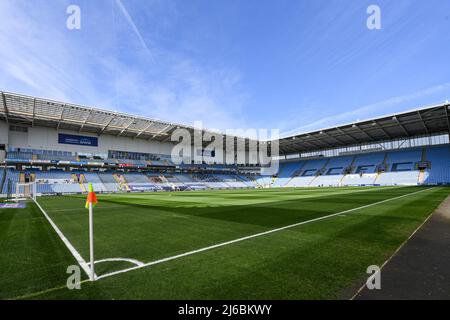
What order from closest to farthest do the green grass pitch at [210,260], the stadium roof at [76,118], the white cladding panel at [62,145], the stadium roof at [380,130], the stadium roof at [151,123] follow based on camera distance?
the green grass pitch at [210,260] → the stadium roof at [76,118] → the stadium roof at [151,123] → the stadium roof at [380,130] → the white cladding panel at [62,145]

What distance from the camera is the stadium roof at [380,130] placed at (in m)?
41.7

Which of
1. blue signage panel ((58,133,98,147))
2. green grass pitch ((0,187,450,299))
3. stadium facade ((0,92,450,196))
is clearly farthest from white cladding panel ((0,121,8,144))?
green grass pitch ((0,187,450,299))

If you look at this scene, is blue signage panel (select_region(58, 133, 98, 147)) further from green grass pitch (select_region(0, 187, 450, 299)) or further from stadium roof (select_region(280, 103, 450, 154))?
green grass pitch (select_region(0, 187, 450, 299))

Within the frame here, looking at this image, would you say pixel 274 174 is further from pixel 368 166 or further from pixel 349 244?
pixel 349 244

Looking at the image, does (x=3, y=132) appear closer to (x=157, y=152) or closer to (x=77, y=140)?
(x=77, y=140)

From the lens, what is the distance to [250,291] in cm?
343

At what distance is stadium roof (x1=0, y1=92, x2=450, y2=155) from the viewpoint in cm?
3766

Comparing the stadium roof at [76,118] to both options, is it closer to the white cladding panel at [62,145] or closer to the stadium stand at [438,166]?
the white cladding panel at [62,145]

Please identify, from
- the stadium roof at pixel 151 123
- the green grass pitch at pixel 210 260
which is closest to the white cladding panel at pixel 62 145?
the stadium roof at pixel 151 123

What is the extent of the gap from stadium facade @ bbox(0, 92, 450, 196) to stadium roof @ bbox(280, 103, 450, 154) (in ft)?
0.52

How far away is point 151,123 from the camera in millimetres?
49156

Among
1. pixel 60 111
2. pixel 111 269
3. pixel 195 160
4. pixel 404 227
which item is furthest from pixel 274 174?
pixel 111 269

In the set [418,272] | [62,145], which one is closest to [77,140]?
[62,145]

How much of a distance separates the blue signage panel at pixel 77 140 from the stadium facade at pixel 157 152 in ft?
0.58
